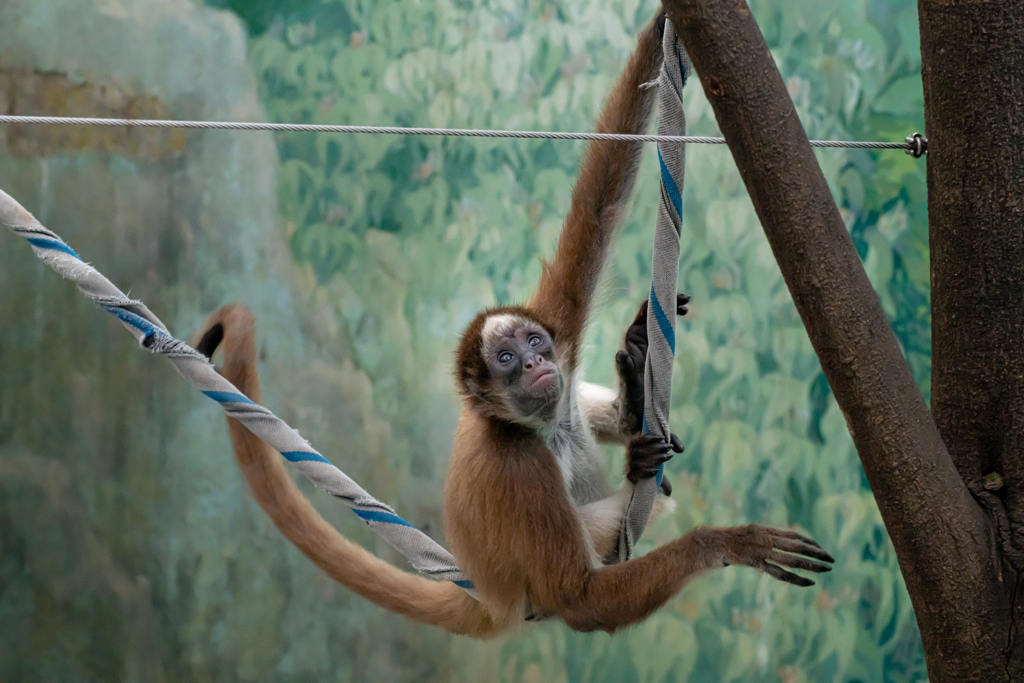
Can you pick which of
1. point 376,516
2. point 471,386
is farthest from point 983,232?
point 376,516

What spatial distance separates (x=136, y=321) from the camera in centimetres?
218

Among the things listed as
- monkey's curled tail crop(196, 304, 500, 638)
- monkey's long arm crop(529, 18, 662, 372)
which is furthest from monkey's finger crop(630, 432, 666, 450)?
monkey's curled tail crop(196, 304, 500, 638)

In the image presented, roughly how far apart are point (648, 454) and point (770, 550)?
41 centimetres

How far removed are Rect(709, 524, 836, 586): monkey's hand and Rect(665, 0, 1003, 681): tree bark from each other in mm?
455

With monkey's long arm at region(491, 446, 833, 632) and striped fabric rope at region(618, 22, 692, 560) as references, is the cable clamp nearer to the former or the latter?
striped fabric rope at region(618, 22, 692, 560)

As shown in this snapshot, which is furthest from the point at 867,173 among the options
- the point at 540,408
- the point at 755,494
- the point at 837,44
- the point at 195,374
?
the point at 195,374

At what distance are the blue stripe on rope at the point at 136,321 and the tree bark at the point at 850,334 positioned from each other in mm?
1523

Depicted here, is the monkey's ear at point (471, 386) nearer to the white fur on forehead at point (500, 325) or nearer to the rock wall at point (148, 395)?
the white fur on forehead at point (500, 325)

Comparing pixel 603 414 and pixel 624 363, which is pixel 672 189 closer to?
pixel 624 363

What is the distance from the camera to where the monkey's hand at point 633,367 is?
8.58 ft

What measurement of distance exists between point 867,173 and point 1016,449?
2.24 meters

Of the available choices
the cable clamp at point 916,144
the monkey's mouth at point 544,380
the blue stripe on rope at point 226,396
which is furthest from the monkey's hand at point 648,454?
the blue stripe on rope at point 226,396

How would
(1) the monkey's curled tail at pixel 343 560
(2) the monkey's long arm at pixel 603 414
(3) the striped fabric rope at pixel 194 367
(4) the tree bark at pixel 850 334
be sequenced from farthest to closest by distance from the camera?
(2) the monkey's long arm at pixel 603 414
(1) the monkey's curled tail at pixel 343 560
(3) the striped fabric rope at pixel 194 367
(4) the tree bark at pixel 850 334

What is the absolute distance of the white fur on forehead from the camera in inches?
103
